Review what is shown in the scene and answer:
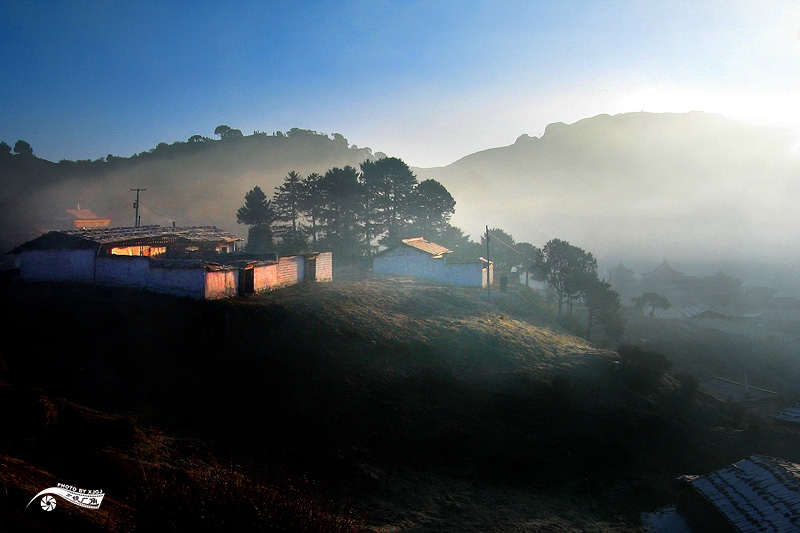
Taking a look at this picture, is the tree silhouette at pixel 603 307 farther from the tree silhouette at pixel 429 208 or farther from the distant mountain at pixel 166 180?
the distant mountain at pixel 166 180

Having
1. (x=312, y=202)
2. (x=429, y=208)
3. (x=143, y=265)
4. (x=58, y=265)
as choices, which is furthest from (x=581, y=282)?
(x=58, y=265)

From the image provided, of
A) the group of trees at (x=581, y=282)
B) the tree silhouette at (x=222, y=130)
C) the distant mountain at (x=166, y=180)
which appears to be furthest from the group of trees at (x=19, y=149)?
the group of trees at (x=581, y=282)

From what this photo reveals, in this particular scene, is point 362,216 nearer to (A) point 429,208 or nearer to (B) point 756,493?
(A) point 429,208

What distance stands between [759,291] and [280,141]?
116 meters

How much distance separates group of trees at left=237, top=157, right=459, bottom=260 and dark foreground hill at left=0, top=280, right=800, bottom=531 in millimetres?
22896

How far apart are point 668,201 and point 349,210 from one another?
160669 mm

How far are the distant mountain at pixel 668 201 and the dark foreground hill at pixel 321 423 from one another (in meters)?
112

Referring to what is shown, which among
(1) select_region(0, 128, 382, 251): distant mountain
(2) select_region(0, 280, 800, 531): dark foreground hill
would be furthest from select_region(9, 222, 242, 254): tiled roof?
(1) select_region(0, 128, 382, 251): distant mountain

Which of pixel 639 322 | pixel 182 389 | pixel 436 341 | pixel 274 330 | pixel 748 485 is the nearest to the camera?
pixel 748 485

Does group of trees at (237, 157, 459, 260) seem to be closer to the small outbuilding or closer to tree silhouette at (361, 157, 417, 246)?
tree silhouette at (361, 157, 417, 246)

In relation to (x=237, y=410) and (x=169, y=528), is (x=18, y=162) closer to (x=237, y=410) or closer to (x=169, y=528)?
(x=237, y=410)

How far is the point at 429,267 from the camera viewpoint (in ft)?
139

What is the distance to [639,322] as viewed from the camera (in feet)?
159

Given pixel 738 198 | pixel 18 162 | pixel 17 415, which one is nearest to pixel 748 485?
pixel 17 415
